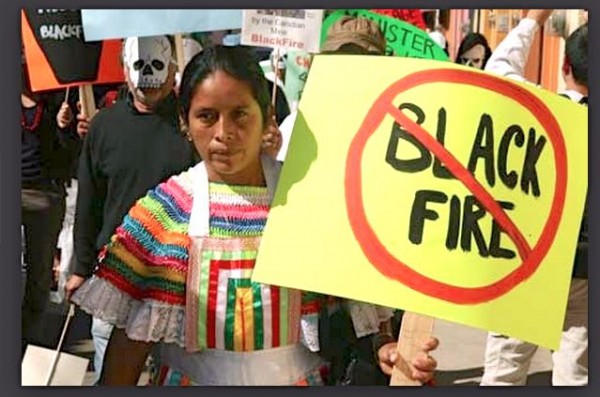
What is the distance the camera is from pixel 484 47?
10.7 feet

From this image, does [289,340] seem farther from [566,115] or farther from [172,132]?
[566,115]

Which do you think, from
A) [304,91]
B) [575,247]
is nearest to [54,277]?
[304,91]

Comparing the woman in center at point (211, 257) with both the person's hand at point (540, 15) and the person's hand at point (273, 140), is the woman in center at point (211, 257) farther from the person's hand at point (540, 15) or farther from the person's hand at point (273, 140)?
the person's hand at point (540, 15)

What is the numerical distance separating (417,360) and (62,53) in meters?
1.38

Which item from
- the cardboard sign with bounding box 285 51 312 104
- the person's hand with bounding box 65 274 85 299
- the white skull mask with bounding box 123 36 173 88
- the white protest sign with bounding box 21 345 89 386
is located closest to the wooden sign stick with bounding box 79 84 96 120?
the white skull mask with bounding box 123 36 173 88

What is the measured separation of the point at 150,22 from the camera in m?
3.23

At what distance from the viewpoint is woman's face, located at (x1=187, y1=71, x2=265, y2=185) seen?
3131mm

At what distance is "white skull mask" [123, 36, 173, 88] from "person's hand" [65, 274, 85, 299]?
598 millimetres

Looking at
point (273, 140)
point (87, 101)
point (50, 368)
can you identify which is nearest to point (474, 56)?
point (273, 140)

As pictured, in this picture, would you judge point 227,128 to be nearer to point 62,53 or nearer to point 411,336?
point 62,53

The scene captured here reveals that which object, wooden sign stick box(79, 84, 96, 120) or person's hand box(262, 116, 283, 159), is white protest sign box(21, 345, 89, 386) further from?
person's hand box(262, 116, 283, 159)

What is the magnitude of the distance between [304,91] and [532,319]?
3.04 ft

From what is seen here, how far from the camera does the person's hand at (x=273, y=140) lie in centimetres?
320

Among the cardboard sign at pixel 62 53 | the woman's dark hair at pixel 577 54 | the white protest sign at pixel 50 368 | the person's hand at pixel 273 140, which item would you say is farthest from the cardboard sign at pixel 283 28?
the white protest sign at pixel 50 368
